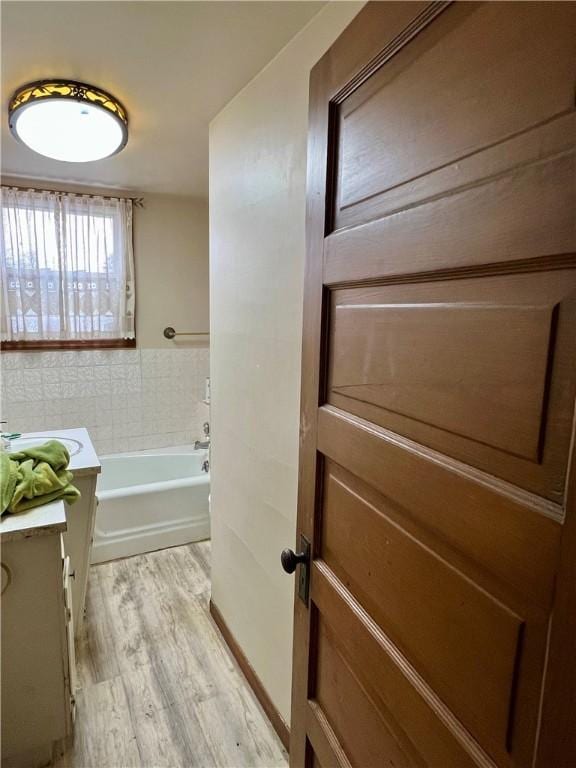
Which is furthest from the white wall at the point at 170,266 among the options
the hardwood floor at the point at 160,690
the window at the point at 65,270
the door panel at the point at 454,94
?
the door panel at the point at 454,94

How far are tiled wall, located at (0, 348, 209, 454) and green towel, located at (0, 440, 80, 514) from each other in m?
1.65

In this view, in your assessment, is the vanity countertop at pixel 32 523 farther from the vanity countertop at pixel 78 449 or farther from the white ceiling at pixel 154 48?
the white ceiling at pixel 154 48

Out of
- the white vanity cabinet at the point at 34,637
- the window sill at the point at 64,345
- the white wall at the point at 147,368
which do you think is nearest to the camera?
the white vanity cabinet at the point at 34,637

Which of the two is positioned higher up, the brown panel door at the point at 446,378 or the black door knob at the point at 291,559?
the brown panel door at the point at 446,378

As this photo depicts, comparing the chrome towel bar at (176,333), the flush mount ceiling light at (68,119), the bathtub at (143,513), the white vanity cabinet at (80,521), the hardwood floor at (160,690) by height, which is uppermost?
the flush mount ceiling light at (68,119)

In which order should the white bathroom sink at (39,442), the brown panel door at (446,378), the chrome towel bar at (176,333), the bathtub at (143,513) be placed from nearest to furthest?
the brown panel door at (446,378)
the white bathroom sink at (39,442)
the bathtub at (143,513)
the chrome towel bar at (176,333)

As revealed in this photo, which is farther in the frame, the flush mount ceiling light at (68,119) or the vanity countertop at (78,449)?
the vanity countertop at (78,449)

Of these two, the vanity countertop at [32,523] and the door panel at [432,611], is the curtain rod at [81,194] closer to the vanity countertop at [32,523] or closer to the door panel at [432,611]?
the vanity countertop at [32,523]

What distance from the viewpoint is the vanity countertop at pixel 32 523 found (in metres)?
1.23

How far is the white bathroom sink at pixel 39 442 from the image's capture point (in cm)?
195

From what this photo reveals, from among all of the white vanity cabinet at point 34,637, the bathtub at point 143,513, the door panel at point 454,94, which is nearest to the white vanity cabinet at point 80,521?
the white vanity cabinet at point 34,637

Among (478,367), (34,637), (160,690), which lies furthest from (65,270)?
(478,367)

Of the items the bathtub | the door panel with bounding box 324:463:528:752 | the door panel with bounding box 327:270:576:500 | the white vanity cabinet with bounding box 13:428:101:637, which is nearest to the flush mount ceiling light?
the white vanity cabinet with bounding box 13:428:101:637

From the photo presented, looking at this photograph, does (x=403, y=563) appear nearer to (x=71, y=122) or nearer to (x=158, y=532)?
(x=71, y=122)
